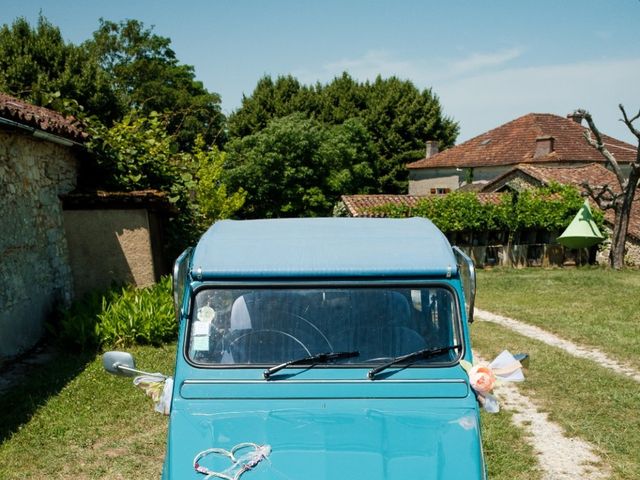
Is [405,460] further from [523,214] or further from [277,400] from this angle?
[523,214]

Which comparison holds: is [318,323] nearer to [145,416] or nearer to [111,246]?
[145,416]

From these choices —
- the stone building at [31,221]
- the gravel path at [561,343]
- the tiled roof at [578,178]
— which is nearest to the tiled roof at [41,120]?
the stone building at [31,221]

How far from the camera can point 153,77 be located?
4472cm

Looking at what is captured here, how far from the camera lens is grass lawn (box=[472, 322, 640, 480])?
267 inches

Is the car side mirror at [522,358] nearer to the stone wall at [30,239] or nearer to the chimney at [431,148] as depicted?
the stone wall at [30,239]

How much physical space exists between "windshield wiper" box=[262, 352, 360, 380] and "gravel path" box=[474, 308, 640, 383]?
7002 mm

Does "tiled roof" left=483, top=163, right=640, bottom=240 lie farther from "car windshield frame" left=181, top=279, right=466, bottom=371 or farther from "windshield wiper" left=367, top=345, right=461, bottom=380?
"windshield wiper" left=367, top=345, right=461, bottom=380

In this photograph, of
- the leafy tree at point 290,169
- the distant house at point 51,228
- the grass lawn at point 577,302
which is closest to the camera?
the distant house at point 51,228

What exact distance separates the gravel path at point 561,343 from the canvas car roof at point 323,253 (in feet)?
21.1

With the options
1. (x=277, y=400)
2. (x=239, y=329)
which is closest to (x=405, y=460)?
(x=277, y=400)

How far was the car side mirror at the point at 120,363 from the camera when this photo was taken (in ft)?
14.7

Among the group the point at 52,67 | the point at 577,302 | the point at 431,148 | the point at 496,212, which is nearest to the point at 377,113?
the point at 431,148

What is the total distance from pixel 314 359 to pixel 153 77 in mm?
43396

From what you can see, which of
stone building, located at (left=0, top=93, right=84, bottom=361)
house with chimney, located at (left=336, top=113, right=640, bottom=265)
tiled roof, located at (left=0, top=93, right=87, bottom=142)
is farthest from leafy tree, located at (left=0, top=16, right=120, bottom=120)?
stone building, located at (left=0, top=93, right=84, bottom=361)
